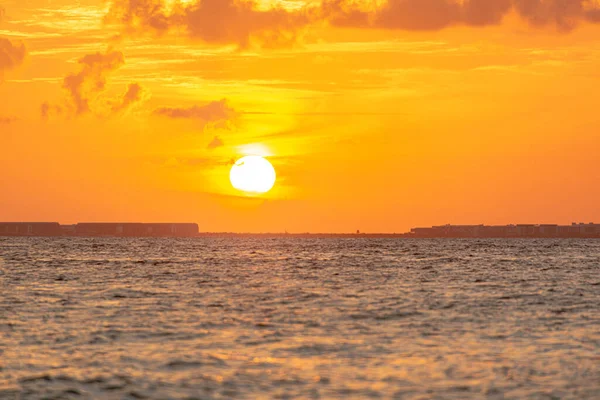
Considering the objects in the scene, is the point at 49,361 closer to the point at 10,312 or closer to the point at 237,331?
the point at 237,331

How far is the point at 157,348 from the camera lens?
3916 cm

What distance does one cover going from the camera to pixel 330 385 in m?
31.0

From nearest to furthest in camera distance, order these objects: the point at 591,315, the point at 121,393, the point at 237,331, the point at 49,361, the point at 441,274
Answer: the point at 121,393 → the point at 49,361 → the point at 237,331 → the point at 591,315 → the point at 441,274

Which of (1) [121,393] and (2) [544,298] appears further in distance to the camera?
(2) [544,298]

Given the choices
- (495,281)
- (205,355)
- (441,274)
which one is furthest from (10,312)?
(441,274)

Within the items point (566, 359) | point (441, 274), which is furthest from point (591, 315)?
point (441, 274)

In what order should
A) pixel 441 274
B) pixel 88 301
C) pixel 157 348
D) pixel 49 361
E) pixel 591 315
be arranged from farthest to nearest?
pixel 441 274 < pixel 88 301 < pixel 591 315 < pixel 157 348 < pixel 49 361

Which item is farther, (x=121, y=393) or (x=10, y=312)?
(x=10, y=312)

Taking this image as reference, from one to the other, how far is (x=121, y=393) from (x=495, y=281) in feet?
198

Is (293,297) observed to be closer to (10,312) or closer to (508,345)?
(10,312)

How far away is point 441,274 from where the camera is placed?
9912 centimetres

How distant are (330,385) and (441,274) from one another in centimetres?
6956

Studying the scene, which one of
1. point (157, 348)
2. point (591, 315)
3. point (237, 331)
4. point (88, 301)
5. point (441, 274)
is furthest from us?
point (441, 274)

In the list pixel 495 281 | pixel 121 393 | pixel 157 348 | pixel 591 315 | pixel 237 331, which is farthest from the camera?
pixel 495 281
